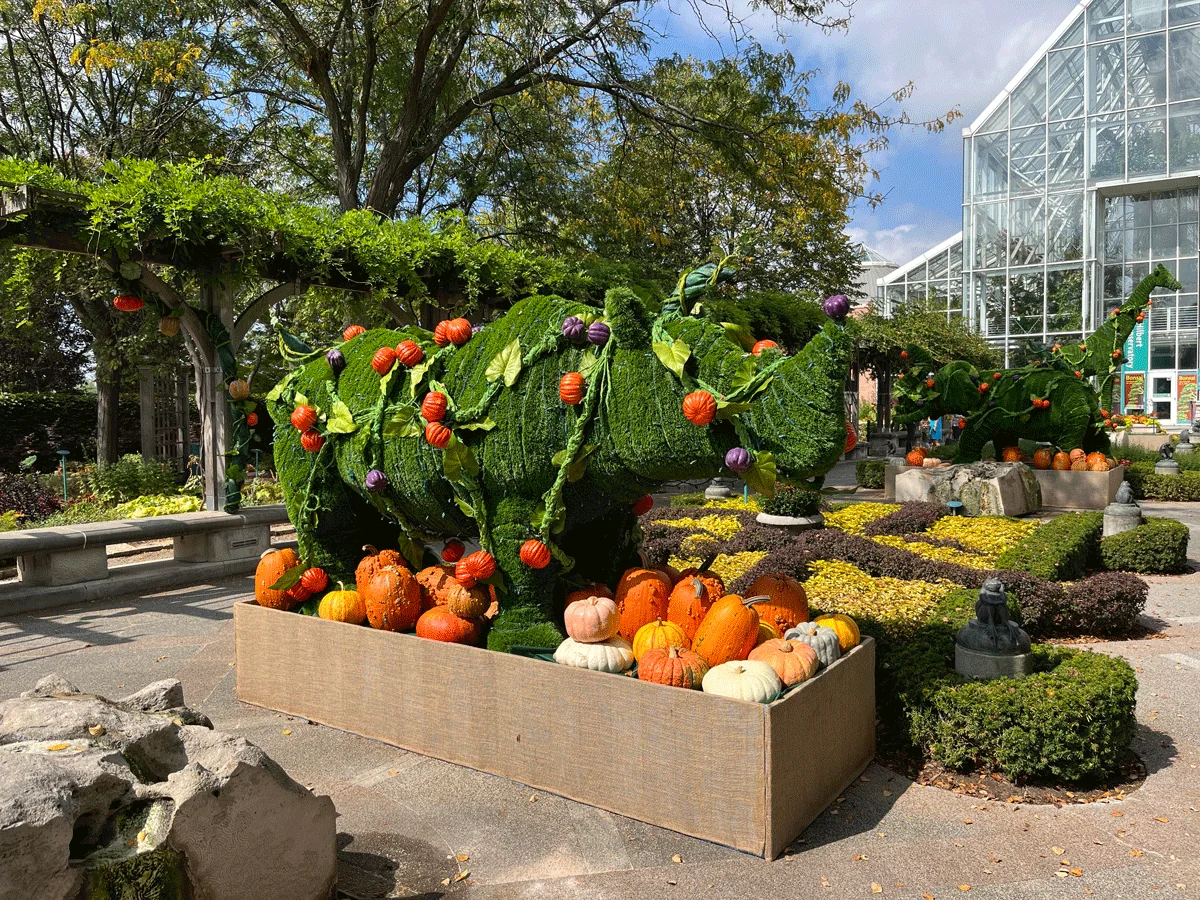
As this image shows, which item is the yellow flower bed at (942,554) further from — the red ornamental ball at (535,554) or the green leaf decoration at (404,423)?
the green leaf decoration at (404,423)

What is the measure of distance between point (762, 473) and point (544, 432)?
1.08 m

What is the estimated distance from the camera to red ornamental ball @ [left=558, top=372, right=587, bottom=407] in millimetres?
3855

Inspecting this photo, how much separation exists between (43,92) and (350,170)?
5.79 meters

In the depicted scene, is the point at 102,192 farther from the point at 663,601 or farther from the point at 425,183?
the point at 425,183

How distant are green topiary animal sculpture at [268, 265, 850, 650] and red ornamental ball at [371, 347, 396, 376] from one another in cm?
3

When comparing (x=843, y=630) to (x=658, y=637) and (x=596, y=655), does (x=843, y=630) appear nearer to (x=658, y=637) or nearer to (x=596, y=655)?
(x=658, y=637)

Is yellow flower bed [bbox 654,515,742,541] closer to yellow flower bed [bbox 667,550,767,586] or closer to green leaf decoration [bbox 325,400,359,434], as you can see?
yellow flower bed [bbox 667,550,767,586]

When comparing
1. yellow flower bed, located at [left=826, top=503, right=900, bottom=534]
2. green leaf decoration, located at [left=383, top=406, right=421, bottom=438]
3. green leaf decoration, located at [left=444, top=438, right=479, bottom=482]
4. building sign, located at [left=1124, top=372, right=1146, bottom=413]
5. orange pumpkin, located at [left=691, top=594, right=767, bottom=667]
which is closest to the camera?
orange pumpkin, located at [left=691, top=594, right=767, bottom=667]

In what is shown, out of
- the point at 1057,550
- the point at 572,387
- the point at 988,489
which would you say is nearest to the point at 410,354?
the point at 572,387

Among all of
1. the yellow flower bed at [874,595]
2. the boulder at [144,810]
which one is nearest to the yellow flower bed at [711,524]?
the yellow flower bed at [874,595]

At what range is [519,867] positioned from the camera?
331 centimetres

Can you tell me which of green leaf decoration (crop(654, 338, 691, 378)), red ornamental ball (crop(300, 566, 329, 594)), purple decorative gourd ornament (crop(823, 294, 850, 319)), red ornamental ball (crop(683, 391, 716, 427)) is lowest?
red ornamental ball (crop(300, 566, 329, 594))

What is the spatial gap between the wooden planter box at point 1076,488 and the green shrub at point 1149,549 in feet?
10.5

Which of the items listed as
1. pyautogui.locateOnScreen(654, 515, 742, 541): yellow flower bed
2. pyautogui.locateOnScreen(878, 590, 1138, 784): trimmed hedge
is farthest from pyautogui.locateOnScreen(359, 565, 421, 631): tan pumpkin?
pyautogui.locateOnScreen(654, 515, 742, 541): yellow flower bed
